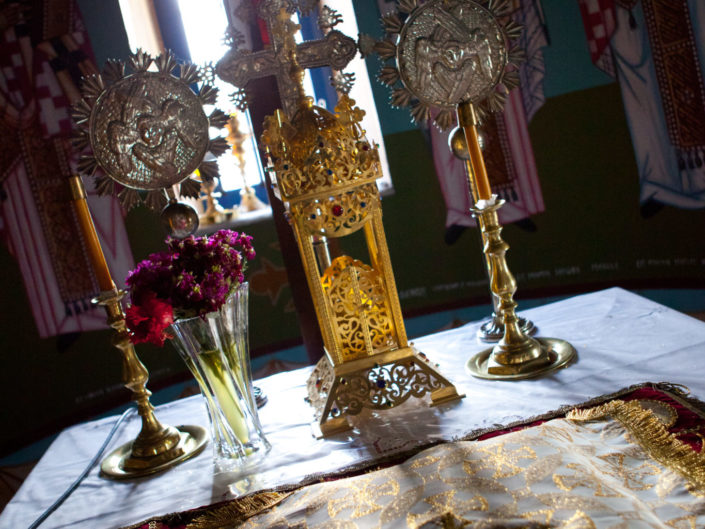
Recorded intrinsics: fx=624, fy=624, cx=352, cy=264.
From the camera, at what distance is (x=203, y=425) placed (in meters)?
1.55

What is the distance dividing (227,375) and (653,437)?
78 cm

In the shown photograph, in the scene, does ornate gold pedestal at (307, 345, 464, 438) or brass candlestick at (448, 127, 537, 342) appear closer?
ornate gold pedestal at (307, 345, 464, 438)

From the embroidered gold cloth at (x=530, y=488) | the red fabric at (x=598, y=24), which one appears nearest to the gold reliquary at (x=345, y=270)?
the embroidered gold cloth at (x=530, y=488)

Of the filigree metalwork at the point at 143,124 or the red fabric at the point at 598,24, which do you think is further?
the red fabric at the point at 598,24

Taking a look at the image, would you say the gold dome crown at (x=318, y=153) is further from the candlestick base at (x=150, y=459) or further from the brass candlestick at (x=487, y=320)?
the candlestick base at (x=150, y=459)

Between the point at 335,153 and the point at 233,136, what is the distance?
8.19ft

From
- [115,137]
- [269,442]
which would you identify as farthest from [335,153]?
[269,442]

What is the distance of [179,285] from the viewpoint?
1.18 m

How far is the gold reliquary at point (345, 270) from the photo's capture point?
52.2 inches

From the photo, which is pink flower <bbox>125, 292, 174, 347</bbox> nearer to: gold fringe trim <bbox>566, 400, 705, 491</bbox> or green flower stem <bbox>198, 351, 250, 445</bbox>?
green flower stem <bbox>198, 351, 250, 445</bbox>

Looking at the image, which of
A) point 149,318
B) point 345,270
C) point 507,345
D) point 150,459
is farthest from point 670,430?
point 150,459

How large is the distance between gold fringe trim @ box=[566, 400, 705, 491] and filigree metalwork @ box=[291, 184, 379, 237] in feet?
1.94

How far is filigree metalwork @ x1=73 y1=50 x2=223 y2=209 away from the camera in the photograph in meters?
1.42

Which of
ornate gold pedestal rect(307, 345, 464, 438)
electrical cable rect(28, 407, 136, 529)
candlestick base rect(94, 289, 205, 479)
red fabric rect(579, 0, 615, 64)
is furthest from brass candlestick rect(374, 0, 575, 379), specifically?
red fabric rect(579, 0, 615, 64)
